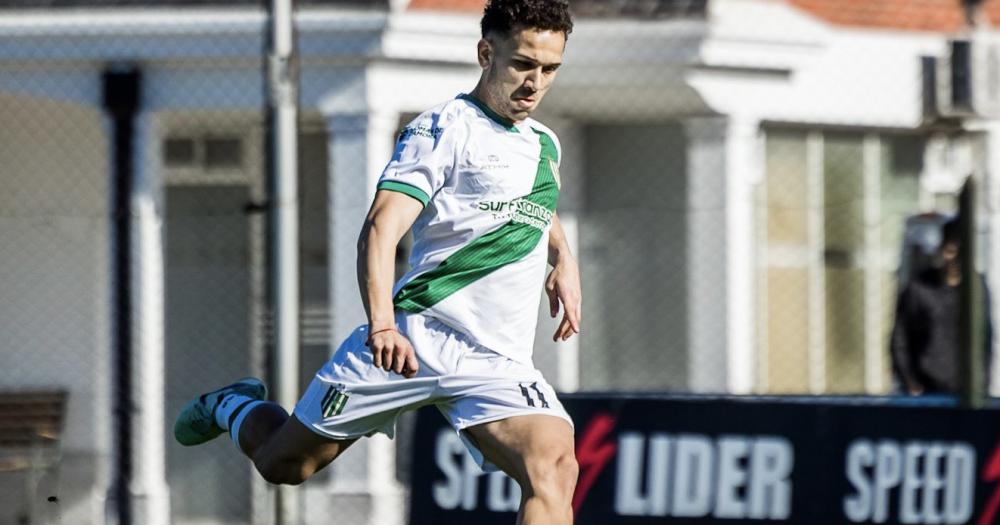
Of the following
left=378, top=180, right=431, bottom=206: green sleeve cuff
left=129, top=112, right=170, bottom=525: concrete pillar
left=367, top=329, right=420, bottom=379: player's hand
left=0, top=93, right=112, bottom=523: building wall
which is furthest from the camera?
left=0, top=93, right=112, bottom=523: building wall

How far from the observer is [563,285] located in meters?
6.49

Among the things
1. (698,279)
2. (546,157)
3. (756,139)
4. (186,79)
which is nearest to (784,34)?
(756,139)

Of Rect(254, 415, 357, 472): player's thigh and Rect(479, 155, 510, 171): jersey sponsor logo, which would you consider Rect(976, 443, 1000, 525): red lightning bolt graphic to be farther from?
Rect(479, 155, 510, 171): jersey sponsor logo

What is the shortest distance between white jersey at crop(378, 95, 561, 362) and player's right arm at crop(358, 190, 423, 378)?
0.11 m

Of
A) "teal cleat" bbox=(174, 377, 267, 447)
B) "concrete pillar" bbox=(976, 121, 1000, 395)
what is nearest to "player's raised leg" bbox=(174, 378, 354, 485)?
"teal cleat" bbox=(174, 377, 267, 447)

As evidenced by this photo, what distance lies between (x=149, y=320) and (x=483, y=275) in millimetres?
7008

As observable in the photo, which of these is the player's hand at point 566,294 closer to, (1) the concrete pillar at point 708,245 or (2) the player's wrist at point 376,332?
(2) the player's wrist at point 376,332

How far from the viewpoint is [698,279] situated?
45.3ft

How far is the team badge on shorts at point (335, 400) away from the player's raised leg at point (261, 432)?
0.14m

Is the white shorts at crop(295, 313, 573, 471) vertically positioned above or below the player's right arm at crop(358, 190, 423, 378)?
below

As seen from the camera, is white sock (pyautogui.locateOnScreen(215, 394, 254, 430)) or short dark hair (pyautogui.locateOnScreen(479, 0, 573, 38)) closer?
short dark hair (pyautogui.locateOnScreen(479, 0, 573, 38))

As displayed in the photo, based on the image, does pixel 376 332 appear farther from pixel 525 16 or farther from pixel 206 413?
pixel 206 413

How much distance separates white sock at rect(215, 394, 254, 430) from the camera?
6.88 metres

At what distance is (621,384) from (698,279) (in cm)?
136
